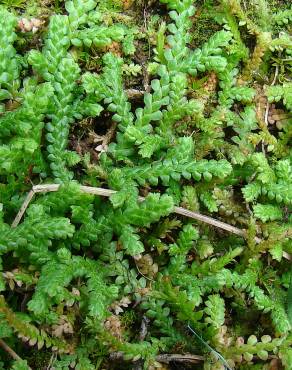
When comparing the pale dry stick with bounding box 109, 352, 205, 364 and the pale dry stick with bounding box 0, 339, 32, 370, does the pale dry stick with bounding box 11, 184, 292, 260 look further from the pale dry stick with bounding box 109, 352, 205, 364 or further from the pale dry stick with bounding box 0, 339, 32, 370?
the pale dry stick with bounding box 109, 352, 205, 364

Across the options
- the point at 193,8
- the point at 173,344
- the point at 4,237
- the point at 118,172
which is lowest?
the point at 173,344

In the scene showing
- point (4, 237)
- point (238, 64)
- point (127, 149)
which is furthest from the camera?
point (238, 64)

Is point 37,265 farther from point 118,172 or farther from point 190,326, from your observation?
point 190,326

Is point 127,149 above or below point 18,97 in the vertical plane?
below

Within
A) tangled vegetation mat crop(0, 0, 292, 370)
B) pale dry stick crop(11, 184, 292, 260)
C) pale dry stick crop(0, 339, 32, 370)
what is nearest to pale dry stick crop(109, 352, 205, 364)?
tangled vegetation mat crop(0, 0, 292, 370)

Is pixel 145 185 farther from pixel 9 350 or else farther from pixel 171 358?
pixel 9 350

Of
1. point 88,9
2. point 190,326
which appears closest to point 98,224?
point 190,326

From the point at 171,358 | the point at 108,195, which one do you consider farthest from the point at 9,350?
the point at 108,195

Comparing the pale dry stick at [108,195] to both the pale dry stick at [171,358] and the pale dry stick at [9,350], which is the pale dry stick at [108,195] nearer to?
the pale dry stick at [9,350]

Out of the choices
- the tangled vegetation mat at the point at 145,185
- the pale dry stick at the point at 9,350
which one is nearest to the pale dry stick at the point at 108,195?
the tangled vegetation mat at the point at 145,185
